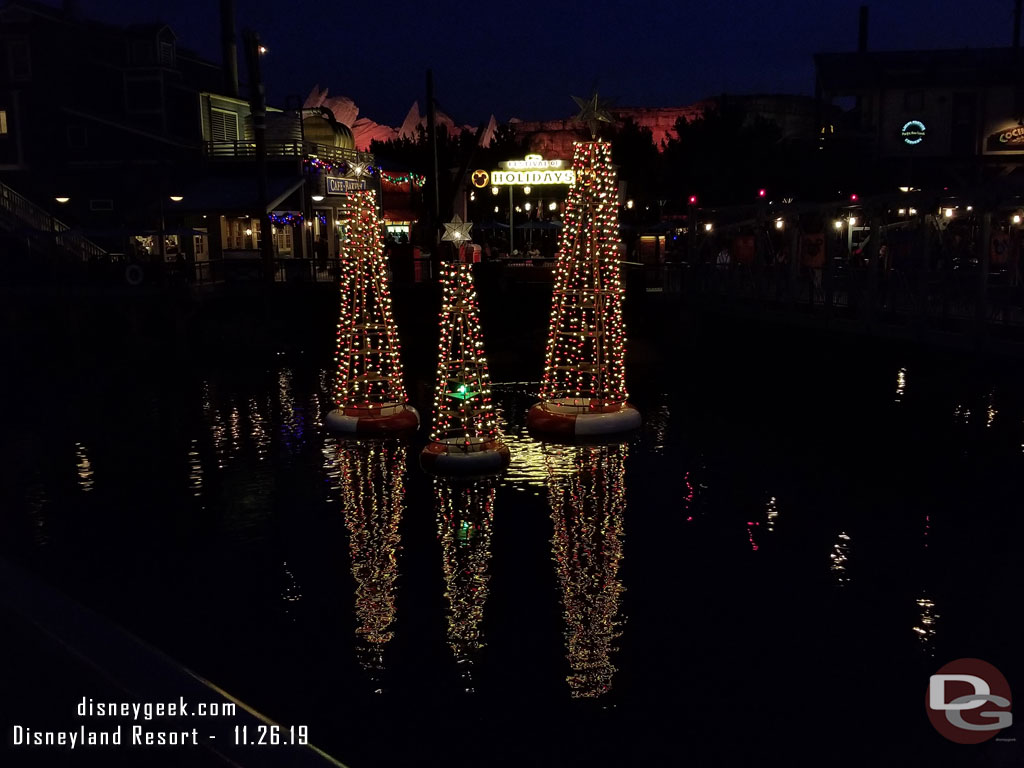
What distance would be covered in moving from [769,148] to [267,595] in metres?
A: 45.6

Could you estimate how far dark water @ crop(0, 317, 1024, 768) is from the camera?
7141 millimetres

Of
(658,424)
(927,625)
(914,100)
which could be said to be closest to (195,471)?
(658,424)

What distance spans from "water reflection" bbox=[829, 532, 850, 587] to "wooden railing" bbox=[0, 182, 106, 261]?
32.1 meters

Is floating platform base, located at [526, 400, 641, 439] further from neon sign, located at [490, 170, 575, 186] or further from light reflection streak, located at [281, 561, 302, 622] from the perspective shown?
neon sign, located at [490, 170, 575, 186]

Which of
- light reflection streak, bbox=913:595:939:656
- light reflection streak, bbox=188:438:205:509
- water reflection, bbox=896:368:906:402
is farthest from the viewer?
water reflection, bbox=896:368:906:402

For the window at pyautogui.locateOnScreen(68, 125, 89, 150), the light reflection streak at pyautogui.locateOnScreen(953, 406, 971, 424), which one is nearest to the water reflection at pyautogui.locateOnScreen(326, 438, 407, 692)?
the light reflection streak at pyautogui.locateOnScreen(953, 406, 971, 424)

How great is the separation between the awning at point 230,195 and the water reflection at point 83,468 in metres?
23.3

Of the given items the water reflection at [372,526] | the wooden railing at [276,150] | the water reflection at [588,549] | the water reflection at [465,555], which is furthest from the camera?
the wooden railing at [276,150]

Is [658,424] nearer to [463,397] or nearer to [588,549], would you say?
[463,397]

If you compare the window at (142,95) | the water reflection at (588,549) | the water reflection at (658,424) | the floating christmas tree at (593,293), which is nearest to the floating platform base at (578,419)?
the floating christmas tree at (593,293)

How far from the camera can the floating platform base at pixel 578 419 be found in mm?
16750

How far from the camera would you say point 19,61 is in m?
42.2

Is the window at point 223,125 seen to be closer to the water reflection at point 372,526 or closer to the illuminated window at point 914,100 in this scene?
the water reflection at point 372,526
